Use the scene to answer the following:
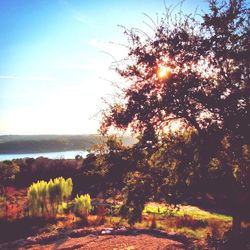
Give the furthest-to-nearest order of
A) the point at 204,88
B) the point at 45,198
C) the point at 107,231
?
the point at 45,198 < the point at 107,231 < the point at 204,88

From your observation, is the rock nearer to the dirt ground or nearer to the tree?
the dirt ground

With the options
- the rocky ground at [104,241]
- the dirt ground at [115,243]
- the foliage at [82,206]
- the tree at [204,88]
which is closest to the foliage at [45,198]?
the foliage at [82,206]

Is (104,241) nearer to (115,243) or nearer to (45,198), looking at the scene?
(115,243)

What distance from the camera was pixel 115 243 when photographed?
1126 centimetres

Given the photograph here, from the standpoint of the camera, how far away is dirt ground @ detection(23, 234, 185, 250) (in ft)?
35.4

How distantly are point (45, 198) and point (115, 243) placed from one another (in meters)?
5.68

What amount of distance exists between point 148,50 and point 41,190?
983 centimetres

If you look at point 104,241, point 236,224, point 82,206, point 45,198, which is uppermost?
point 236,224

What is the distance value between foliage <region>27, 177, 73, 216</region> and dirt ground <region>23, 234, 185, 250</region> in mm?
3769

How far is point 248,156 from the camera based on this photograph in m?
8.48

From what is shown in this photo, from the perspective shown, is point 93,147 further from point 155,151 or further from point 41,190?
point 41,190

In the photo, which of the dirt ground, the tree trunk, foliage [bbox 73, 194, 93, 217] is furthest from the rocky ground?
foliage [bbox 73, 194, 93, 217]

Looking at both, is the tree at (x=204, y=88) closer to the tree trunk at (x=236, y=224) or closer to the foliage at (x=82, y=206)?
the tree trunk at (x=236, y=224)

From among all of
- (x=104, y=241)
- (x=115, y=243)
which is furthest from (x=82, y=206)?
(x=115, y=243)
